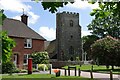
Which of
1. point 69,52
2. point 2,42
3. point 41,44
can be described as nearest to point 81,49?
point 69,52

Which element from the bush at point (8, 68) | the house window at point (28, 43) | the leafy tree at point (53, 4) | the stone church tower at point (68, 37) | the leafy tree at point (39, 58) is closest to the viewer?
the leafy tree at point (53, 4)

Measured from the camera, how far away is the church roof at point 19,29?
50469 mm

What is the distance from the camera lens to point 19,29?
5262 cm

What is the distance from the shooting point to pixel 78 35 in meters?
92.3

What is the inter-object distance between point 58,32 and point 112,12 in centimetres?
8585

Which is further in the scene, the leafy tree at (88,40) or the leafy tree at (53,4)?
the leafy tree at (88,40)

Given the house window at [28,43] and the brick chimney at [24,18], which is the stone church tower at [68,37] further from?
the house window at [28,43]

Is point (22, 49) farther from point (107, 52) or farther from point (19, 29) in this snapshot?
point (107, 52)

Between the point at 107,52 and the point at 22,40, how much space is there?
14.7 meters

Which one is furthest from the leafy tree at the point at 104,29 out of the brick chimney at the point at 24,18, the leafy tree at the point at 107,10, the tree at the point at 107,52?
the leafy tree at the point at 107,10

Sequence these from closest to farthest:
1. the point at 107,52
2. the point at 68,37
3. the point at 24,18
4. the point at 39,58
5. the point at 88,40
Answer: the point at 107,52 → the point at 39,58 → the point at 24,18 → the point at 68,37 → the point at 88,40

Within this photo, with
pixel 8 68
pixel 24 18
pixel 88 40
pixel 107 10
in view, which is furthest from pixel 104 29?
pixel 107 10

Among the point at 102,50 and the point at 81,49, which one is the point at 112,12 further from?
the point at 81,49

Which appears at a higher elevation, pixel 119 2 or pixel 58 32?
pixel 58 32
